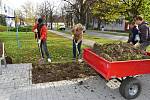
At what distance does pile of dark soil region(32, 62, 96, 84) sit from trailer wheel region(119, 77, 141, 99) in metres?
2.27

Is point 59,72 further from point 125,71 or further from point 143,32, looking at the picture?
point 125,71

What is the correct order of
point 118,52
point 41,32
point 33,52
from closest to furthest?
1. point 118,52
2. point 41,32
3. point 33,52

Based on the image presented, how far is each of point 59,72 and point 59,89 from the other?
170 centimetres

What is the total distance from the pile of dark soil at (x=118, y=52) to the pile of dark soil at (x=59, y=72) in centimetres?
136

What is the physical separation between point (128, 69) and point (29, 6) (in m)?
74.4

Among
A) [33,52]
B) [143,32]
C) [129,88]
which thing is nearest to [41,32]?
[33,52]

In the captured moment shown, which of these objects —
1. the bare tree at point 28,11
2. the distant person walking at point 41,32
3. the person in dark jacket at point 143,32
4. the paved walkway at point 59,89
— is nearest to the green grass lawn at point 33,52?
the distant person walking at point 41,32

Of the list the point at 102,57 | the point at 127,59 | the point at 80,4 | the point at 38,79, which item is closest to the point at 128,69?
the point at 127,59

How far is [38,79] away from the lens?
7.91 metres

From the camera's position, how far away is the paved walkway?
6.38m

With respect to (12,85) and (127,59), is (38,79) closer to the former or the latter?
(12,85)

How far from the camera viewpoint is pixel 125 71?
5836 millimetres

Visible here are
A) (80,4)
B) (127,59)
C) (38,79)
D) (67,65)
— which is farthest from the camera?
(80,4)

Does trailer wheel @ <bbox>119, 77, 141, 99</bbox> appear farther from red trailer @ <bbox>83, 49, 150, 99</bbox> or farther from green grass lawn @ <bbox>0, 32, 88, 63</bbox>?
green grass lawn @ <bbox>0, 32, 88, 63</bbox>
